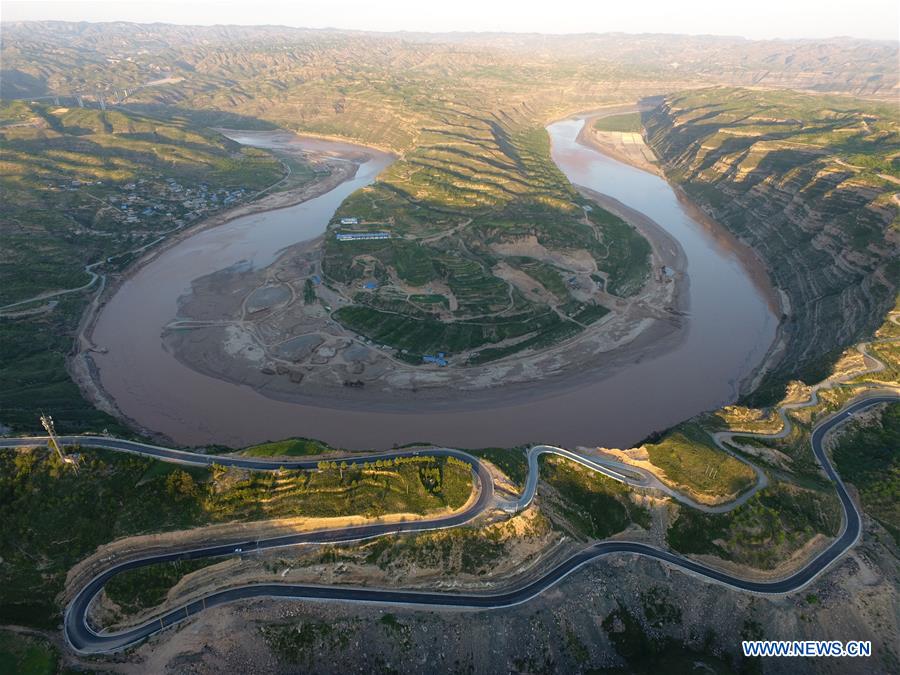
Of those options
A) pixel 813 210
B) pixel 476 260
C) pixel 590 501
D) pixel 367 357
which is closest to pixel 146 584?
pixel 590 501

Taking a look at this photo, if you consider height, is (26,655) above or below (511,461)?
below

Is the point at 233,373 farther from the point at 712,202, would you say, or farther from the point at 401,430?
the point at 712,202

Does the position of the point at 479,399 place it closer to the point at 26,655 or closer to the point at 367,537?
the point at 367,537

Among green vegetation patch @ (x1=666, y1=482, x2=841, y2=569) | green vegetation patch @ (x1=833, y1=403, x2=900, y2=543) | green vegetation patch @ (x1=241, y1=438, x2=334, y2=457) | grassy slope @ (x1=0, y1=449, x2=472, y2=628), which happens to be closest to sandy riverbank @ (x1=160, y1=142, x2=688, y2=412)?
green vegetation patch @ (x1=241, y1=438, x2=334, y2=457)

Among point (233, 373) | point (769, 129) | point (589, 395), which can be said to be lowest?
point (233, 373)

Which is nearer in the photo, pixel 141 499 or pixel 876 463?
pixel 141 499

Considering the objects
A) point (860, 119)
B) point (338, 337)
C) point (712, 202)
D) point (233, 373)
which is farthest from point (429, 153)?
point (860, 119)

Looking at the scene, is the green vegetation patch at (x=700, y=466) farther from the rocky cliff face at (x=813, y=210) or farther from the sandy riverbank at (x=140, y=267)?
the sandy riverbank at (x=140, y=267)

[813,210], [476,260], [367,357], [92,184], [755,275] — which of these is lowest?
[92,184]
